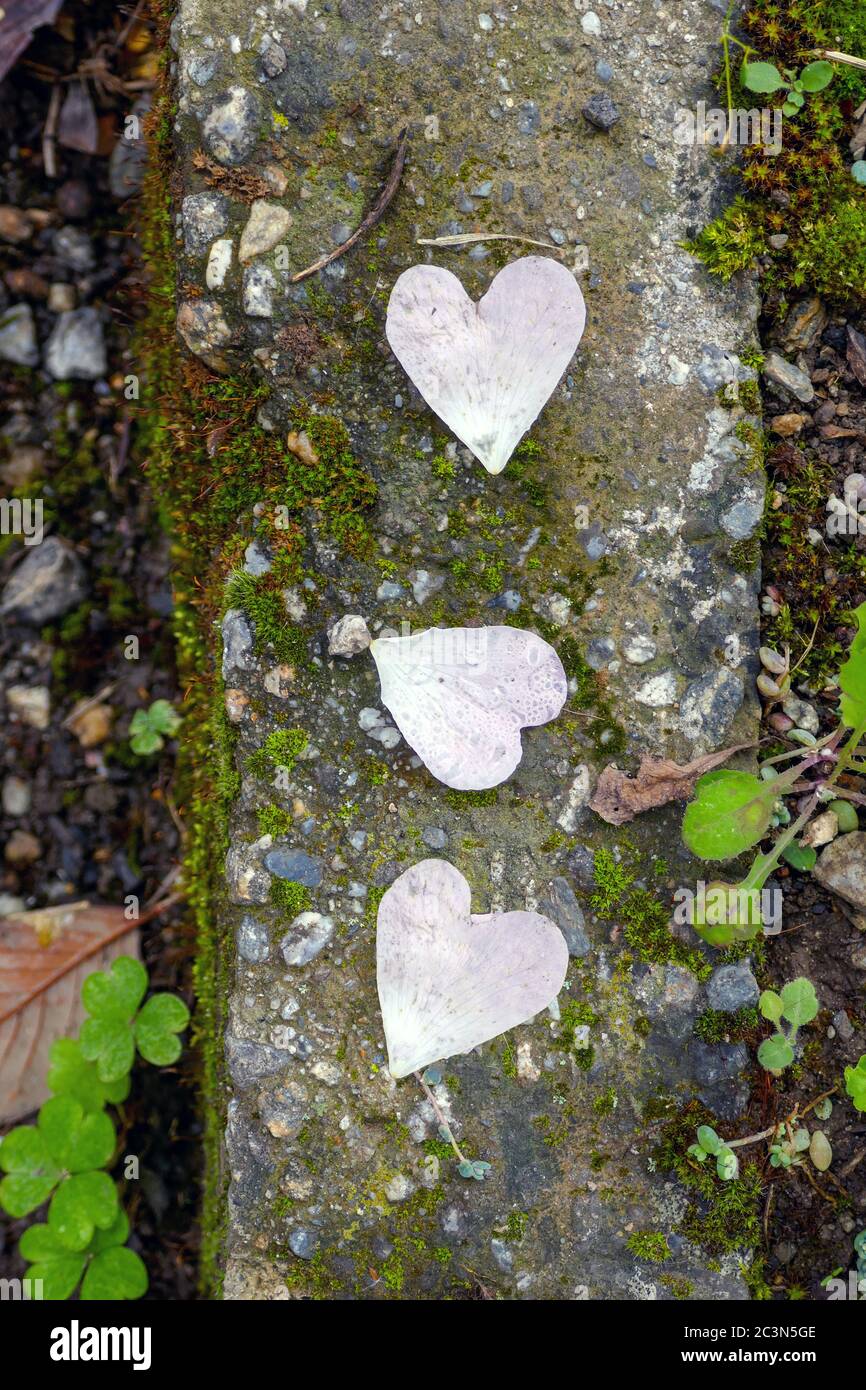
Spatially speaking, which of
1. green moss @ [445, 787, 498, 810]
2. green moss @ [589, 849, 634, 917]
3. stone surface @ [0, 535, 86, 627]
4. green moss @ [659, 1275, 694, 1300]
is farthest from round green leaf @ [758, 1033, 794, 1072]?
stone surface @ [0, 535, 86, 627]

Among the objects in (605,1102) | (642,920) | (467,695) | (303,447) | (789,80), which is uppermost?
(789,80)

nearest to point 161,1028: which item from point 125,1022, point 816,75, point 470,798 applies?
point 125,1022

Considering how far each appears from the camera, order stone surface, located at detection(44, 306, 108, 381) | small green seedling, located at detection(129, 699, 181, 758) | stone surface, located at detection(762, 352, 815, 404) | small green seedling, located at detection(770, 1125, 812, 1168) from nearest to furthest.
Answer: small green seedling, located at detection(770, 1125, 812, 1168), stone surface, located at detection(762, 352, 815, 404), small green seedling, located at detection(129, 699, 181, 758), stone surface, located at detection(44, 306, 108, 381)

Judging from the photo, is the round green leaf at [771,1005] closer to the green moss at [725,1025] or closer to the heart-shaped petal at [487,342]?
the green moss at [725,1025]

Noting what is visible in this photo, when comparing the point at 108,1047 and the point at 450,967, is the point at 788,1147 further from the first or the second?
the point at 108,1047

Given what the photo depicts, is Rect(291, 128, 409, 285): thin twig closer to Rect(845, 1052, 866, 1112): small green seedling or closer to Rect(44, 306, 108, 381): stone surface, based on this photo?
Rect(44, 306, 108, 381): stone surface

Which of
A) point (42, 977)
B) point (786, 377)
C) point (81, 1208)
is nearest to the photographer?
point (786, 377)
